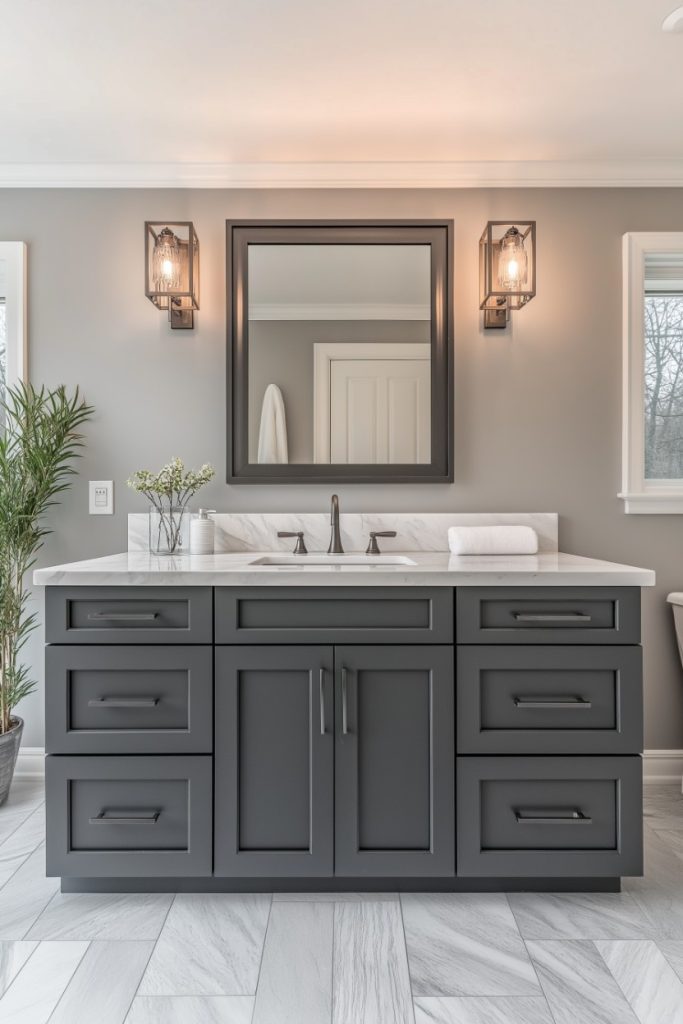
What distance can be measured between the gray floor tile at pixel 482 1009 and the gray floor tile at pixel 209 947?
374 mm

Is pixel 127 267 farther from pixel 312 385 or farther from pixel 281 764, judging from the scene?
pixel 281 764

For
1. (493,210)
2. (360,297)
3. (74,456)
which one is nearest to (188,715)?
(74,456)

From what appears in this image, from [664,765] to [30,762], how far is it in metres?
2.44

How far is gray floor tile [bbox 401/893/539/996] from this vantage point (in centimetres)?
142

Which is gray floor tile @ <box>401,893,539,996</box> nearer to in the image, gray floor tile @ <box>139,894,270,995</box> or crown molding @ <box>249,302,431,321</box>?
gray floor tile @ <box>139,894,270,995</box>

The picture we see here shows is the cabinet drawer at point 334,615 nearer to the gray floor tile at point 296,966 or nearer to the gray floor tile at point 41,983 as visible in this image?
the gray floor tile at point 296,966

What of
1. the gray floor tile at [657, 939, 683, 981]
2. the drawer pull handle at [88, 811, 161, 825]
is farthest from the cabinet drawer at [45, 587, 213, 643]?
the gray floor tile at [657, 939, 683, 981]

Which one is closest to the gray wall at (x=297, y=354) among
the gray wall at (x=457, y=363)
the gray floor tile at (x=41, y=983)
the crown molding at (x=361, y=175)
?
the gray wall at (x=457, y=363)

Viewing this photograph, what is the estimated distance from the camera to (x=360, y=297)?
2441 millimetres

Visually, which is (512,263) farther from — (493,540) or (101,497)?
(101,497)

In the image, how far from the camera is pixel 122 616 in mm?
1730

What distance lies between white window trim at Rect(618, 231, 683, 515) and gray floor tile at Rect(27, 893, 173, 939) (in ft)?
6.79

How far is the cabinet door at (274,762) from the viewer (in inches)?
67.3

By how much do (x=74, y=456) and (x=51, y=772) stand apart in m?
1.23
